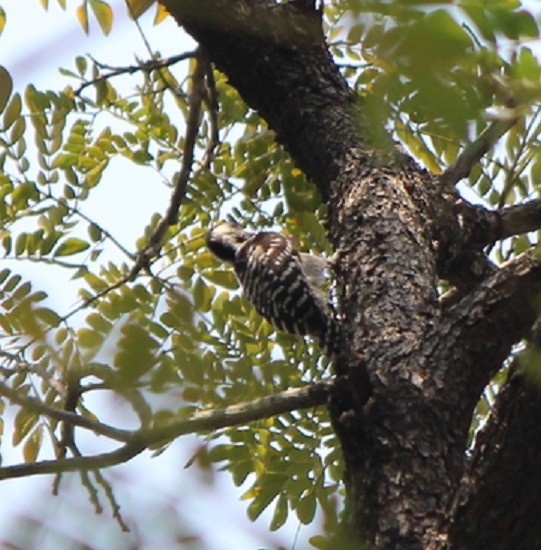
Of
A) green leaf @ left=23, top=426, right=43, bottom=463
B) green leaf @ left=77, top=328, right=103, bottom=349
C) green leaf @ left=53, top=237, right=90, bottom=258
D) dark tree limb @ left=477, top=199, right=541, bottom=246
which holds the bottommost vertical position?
green leaf @ left=77, top=328, right=103, bottom=349

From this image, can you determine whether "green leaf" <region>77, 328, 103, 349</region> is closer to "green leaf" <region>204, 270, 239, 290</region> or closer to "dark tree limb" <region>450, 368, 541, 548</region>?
"dark tree limb" <region>450, 368, 541, 548</region>

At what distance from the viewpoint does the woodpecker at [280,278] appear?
4.82 metres

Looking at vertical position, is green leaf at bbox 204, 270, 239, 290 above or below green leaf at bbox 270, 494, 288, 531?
above

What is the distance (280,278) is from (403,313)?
7.79 feet

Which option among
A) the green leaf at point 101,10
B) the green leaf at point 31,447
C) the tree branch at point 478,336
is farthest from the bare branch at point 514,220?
the green leaf at point 31,447

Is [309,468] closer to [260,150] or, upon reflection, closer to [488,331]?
[488,331]

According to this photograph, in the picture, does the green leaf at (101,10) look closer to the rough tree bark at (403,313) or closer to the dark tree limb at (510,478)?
the rough tree bark at (403,313)

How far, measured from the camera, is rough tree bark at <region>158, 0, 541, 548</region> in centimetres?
215

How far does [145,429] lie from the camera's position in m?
1.11

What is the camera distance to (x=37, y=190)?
455 centimetres

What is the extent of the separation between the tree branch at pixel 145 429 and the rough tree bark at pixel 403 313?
0.63 ft

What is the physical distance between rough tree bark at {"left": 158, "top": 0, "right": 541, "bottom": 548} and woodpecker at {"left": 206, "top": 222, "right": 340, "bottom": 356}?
0.88 m

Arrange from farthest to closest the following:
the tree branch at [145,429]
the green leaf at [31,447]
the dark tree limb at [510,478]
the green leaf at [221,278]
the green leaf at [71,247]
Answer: the green leaf at [221,278], the green leaf at [71,247], the green leaf at [31,447], the dark tree limb at [510,478], the tree branch at [145,429]

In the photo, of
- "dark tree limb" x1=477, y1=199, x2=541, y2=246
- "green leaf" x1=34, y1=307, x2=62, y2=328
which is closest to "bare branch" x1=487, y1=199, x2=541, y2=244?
"dark tree limb" x1=477, y1=199, x2=541, y2=246
